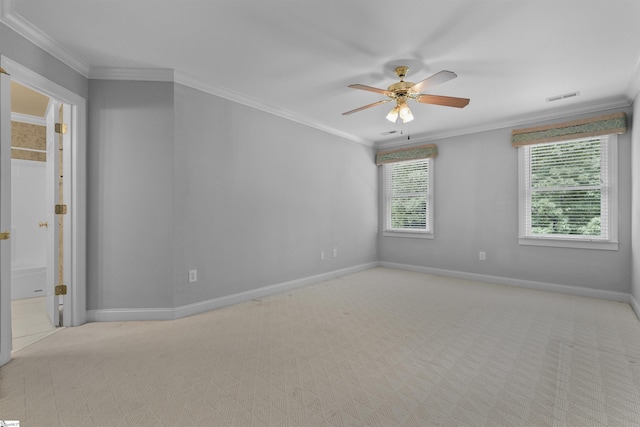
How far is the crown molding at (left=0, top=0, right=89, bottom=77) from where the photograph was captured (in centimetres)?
209

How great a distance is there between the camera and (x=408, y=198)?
18.9 feet

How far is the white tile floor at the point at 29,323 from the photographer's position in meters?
2.58

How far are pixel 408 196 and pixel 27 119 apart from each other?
20.6ft

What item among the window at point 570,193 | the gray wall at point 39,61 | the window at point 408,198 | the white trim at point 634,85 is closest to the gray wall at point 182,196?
the gray wall at point 39,61

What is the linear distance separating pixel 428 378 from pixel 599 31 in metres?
2.96

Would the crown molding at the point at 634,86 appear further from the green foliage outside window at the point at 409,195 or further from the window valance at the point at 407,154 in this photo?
the green foliage outside window at the point at 409,195

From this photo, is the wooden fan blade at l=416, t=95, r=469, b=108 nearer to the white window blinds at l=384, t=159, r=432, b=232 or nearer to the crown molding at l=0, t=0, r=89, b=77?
the white window blinds at l=384, t=159, r=432, b=232

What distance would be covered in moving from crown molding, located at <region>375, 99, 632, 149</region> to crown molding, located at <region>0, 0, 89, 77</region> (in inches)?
190

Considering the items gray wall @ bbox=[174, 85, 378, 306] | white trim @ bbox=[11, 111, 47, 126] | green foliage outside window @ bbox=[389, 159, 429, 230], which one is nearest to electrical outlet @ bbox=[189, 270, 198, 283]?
gray wall @ bbox=[174, 85, 378, 306]

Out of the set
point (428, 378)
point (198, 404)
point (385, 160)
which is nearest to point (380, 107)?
point (385, 160)

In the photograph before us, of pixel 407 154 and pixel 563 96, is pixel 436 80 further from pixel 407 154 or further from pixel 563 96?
pixel 407 154

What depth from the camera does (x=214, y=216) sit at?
11.2 feet

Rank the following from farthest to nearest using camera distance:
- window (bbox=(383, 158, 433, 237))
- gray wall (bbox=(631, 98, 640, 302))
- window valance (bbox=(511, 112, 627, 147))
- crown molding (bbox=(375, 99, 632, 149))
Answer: window (bbox=(383, 158, 433, 237))
crown molding (bbox=(375, 99, 632, 149))
window valance (bbox=(511, 112, 627, 147))
gray wall (bbox=(631, 98, 640, 302))

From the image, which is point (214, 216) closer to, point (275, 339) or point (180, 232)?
point (180, 232)
